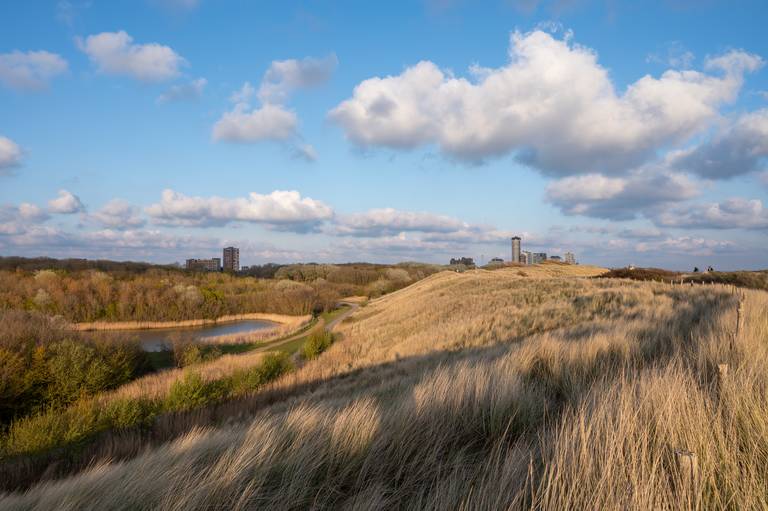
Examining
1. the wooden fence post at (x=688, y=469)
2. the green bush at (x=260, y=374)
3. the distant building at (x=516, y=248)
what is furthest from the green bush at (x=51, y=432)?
the distant building at (x=516, y=248)

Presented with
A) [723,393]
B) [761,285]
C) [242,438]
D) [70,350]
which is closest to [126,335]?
[70,350]

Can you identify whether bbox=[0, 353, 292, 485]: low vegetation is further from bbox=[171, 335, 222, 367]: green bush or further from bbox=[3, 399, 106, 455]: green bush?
bbox=[171, 335, 222, 367]: green bush

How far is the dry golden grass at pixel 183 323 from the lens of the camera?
75688mm

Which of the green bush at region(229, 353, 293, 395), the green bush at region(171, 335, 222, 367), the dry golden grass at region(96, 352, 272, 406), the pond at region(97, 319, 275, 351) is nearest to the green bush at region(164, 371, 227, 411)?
the dry golden grass at region(96, 352, 272, 406)

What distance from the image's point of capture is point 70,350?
31375 mm

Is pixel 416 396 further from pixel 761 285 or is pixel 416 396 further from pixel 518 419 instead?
A: pixel 761 285

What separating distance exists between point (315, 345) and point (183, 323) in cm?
5887

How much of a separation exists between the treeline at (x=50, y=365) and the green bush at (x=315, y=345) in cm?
1603

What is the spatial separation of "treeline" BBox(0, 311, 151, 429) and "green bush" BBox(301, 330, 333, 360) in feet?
52.6

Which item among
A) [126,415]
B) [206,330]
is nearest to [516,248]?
[206,330]

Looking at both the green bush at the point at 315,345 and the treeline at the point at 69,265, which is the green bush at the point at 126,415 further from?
the treeline at the point at 69,265

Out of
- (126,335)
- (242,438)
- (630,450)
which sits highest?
(630,450)

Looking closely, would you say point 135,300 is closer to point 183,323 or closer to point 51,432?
point 183,323

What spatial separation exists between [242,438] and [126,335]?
45348mm
